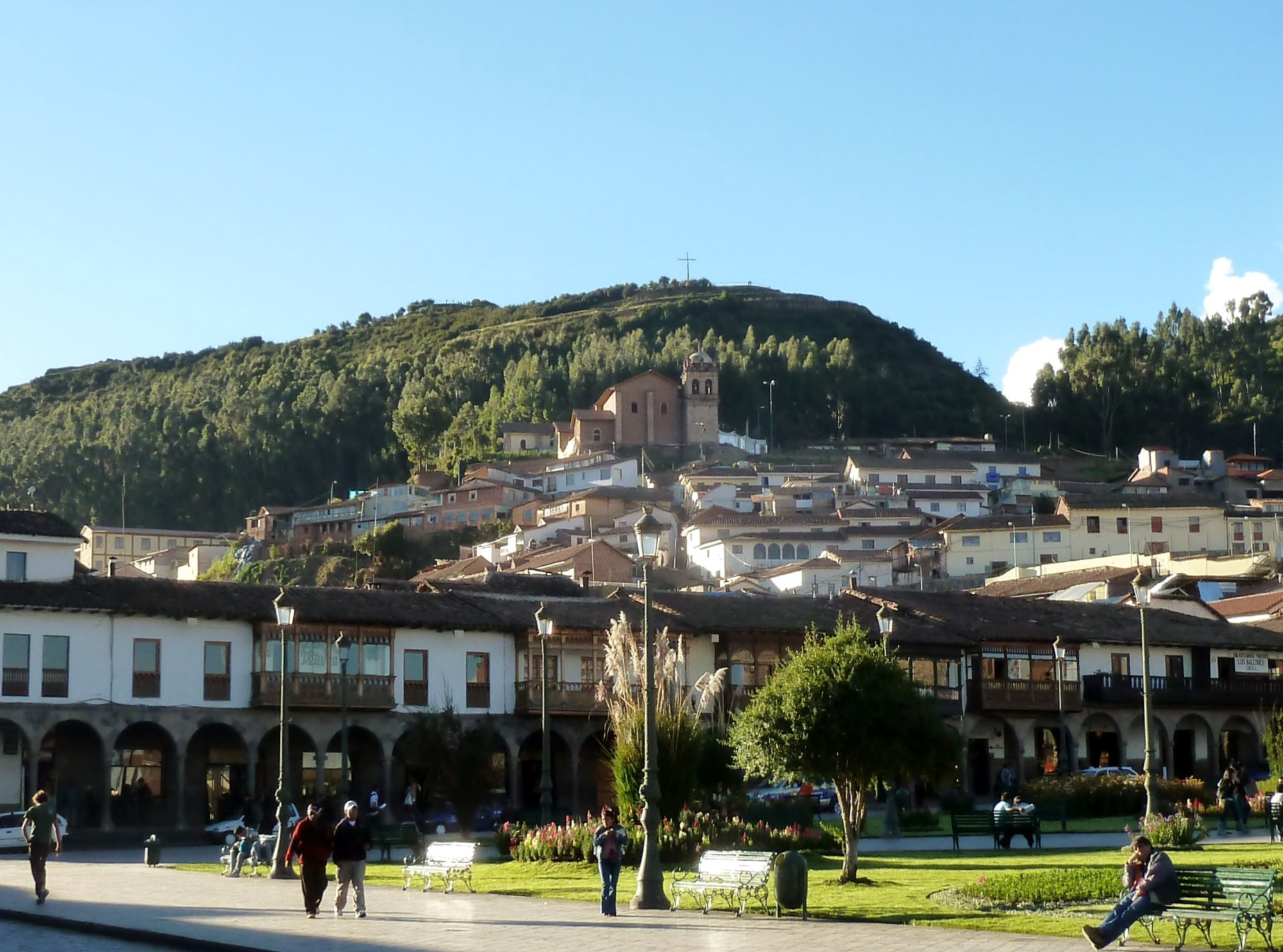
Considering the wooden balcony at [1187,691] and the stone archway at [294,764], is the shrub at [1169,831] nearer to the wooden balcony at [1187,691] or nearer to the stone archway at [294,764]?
the stone archway at [294,764]

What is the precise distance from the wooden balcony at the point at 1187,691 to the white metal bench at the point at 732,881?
37.4 m

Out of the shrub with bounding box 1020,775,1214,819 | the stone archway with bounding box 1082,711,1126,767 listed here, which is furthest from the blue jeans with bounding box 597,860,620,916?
the stone archway with bounding box 1082,711,1126,767

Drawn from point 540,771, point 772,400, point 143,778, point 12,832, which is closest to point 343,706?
point 12,832

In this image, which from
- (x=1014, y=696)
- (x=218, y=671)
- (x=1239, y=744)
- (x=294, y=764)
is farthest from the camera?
(x=1239, y=744)

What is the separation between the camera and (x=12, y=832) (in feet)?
124

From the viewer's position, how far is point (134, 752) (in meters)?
45.2

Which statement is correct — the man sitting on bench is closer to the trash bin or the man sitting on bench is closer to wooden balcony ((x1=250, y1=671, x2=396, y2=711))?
the trash bin

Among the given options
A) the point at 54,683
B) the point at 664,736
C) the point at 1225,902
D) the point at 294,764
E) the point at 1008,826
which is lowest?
the point at 1008,826

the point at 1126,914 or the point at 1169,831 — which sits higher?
the point at 1126,914

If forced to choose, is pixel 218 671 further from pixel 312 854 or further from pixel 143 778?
pixel 312 854

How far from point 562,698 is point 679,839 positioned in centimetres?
2235

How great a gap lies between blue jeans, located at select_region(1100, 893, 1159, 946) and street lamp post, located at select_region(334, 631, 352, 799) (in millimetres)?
23646

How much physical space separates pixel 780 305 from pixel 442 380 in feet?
161

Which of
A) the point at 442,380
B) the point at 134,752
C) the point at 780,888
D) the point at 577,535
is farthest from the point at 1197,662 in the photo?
the point at 442,380
